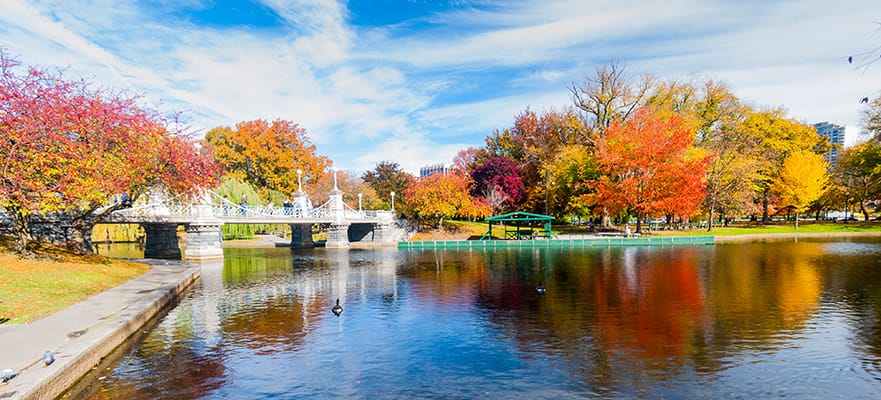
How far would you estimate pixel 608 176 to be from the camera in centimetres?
5341

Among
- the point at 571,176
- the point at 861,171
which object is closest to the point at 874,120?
the point at 861,171

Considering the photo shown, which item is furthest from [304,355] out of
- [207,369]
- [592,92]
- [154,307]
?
[592,92]

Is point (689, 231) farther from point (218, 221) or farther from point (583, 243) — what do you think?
point (218, 221)

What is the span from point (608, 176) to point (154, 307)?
47.3 metres

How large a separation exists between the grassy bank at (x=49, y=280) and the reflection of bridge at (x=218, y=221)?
8.76 m

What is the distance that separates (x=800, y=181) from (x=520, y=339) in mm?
63752

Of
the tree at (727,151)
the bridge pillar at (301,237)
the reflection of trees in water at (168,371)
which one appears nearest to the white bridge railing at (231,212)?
the bridge pillar at (301,237)

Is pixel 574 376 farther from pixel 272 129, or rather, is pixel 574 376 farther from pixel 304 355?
pixel 272 129

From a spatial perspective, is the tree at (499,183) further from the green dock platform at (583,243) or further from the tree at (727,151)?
the tree at (727,151)

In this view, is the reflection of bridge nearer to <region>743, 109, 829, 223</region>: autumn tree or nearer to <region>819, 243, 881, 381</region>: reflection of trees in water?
<region>819, 243, 881, 381</region>: reflection of trees in water

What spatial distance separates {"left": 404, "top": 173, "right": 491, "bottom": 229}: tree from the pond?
29.2 meters

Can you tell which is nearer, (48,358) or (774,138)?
(48,358)

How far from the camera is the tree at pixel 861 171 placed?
58.0 meters

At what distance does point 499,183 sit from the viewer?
61.8m
